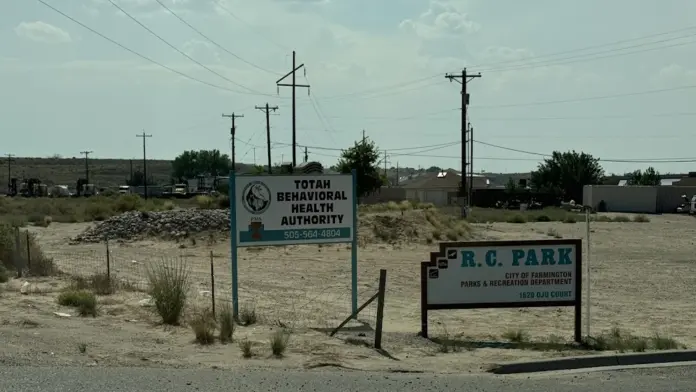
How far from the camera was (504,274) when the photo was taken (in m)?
12.3

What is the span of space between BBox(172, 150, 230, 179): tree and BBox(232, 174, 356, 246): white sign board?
16298 centimetres

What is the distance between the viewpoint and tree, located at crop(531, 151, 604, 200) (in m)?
120

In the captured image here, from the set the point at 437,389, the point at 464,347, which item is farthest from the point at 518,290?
the point at 437,389

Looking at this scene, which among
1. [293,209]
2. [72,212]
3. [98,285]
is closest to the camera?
[293,209]

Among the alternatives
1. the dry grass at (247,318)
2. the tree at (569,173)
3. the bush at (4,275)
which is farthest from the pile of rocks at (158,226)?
the tree at (569,173)

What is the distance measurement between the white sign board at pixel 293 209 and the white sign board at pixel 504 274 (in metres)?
2.58

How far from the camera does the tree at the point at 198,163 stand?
176 m

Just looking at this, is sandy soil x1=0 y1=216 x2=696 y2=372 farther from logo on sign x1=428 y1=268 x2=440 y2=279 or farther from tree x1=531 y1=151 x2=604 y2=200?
tree x1=531 y1=151 x2=604 y2=200

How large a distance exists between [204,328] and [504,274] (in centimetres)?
456

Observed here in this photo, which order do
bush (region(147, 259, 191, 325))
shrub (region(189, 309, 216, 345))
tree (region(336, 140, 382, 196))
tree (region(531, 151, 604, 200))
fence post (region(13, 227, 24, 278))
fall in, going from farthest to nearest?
1. tree (region(531, 151, 604, 200))
2. tree (region(336, 140, 382, 196))
3. fence post (region(13, 227, 24, 278))
4. bush (region(147, 259, 191, 325))
5. shrub (region(189, 309, 216, 345))

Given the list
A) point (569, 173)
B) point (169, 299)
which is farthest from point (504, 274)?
point (569, 173)

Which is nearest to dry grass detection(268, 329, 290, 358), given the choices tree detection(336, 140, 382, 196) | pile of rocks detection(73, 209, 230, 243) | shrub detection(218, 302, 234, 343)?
shrub detection(218, 302, 234, 343)

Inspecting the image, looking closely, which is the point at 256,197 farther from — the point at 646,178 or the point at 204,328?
the point at 646,178

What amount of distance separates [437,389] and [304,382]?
1.44 metres
